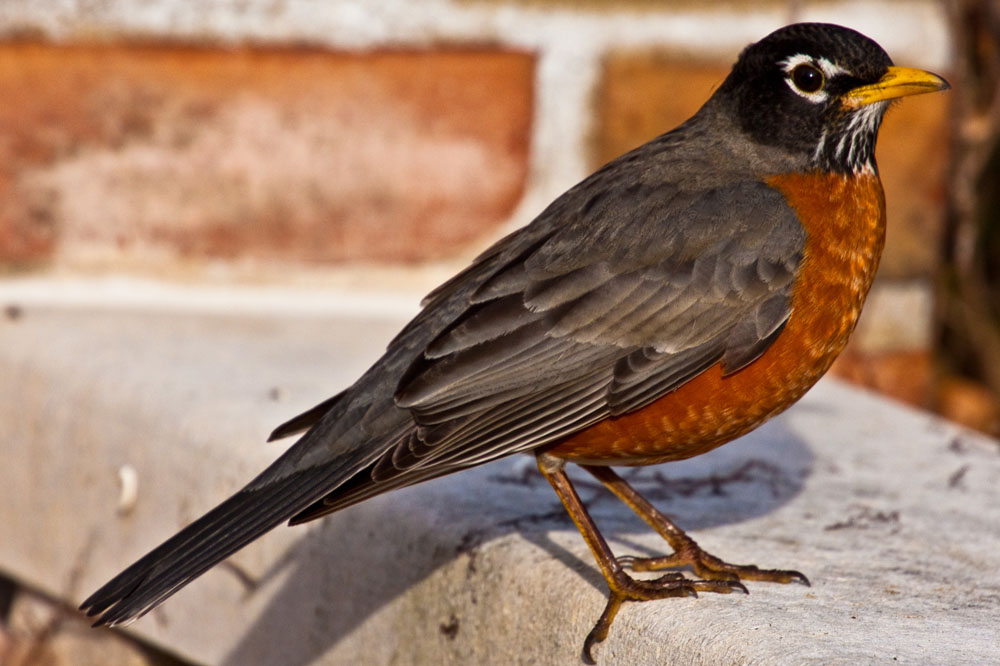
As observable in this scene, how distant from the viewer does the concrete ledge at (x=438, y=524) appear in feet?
7.66

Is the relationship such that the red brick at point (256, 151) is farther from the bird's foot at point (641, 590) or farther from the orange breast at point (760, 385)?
the bird's foot at point (641, 590)

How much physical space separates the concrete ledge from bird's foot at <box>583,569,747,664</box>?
0.02 metres

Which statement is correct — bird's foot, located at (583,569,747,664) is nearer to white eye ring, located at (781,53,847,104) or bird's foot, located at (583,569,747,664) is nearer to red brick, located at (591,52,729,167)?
white eye ring, located at (781,53,847,104)

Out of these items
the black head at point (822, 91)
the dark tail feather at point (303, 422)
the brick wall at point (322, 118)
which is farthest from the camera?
the brick wall at point (322, 118)

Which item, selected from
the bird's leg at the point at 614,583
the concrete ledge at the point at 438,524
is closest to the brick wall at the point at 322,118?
the concrete ledge at the point at 438,524

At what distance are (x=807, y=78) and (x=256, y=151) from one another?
160 centimetres

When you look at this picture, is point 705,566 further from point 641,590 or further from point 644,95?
point 644,95

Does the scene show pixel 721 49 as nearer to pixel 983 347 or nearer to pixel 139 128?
pixel 983 347

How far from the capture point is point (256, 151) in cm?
387

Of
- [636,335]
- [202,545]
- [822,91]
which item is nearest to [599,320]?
[636,335]

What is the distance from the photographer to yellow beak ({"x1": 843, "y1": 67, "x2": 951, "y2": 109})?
9.11 feet

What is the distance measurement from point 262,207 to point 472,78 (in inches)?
26.1

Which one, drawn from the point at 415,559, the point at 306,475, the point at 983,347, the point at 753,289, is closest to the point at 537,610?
the point at 415,559

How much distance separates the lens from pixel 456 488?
114 inches
